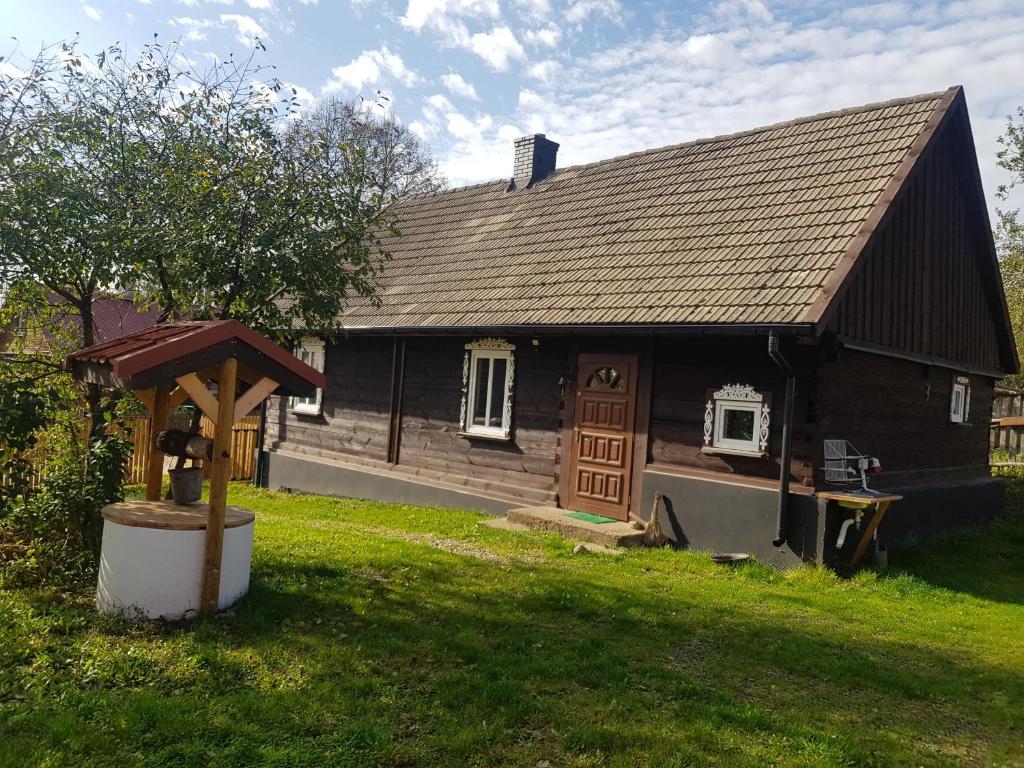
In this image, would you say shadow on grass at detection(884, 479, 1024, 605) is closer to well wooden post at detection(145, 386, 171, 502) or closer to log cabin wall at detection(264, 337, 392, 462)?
well wooden post at detection(145, 386, 171, 502)

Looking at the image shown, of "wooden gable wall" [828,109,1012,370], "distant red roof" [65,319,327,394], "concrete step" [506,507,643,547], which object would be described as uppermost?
"wooden gable wall" [828,109,1012,370]

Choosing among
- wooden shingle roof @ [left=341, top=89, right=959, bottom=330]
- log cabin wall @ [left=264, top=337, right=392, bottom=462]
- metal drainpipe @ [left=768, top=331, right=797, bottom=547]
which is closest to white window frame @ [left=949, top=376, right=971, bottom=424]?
wooden shingle roof @ [left=341, top=89, right=959, bottom=330]

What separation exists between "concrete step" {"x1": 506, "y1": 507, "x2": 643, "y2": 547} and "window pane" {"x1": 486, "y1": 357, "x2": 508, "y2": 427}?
1.86m

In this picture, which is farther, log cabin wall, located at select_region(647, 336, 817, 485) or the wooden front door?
the wooden front door

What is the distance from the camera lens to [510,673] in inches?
192

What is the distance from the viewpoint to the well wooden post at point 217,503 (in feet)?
17.8

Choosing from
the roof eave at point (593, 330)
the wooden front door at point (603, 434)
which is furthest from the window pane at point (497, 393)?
the wooden front door at point (603, 434)

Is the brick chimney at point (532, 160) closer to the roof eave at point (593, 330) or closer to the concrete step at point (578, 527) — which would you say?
the roof eave at point (593, 330)

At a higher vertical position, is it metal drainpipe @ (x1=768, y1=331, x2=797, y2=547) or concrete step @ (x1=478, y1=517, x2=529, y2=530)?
metal drainpipe @ (x1=768, y1=331, x2=797, y2=547)

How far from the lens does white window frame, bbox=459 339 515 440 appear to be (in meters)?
11.4

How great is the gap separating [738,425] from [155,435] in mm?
6186

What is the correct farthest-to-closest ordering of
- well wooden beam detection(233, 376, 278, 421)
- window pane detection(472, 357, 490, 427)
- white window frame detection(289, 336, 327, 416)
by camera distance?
white window frame detection(289, 336, 327, 416) → window pane detection(472, 357, 490, 427) → well wooden beam detection(233, 376, 278, 421)

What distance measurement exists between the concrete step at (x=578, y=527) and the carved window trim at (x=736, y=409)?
4.42 feet

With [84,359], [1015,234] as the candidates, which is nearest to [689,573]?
[84,359]
